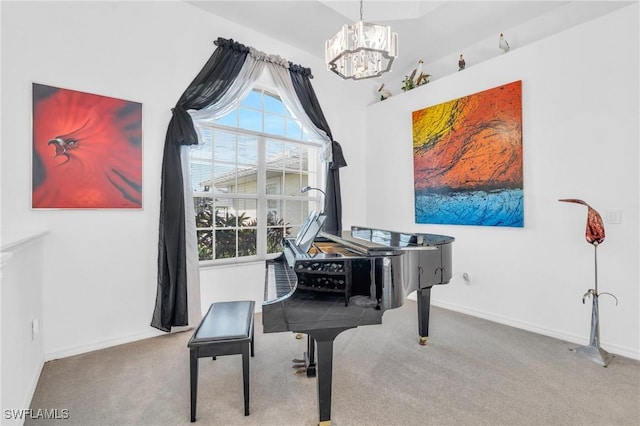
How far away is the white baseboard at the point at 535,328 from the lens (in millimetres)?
2418

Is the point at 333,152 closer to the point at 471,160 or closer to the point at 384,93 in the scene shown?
the point at 384,93

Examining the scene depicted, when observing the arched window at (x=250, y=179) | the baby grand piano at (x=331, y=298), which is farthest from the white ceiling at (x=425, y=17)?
the baby grand piano at (x=331, y=298)

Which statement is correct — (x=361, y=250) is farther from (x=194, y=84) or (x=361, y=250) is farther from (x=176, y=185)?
(x=194, y=84)

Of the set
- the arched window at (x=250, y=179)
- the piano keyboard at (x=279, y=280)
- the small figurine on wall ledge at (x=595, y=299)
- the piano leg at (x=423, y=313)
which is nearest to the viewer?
the piano keyboard at (x=279, y=280)

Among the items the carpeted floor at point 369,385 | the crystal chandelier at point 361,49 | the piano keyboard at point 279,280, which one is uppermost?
the crystal chandelier at point 361,49

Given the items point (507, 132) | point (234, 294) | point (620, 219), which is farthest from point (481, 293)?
point (234, 294)

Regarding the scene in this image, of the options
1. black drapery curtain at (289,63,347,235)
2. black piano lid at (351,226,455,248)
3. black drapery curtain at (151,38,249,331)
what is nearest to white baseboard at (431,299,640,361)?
black piano lid at (351,226,455,248)

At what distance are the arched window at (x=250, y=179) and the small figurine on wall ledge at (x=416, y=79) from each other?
4.89ft

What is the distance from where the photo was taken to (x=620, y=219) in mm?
2445

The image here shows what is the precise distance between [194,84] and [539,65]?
3.38 m

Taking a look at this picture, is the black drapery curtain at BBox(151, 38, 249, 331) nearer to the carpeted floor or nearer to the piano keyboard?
the carpeted floor

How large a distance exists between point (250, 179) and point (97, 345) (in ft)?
7.03

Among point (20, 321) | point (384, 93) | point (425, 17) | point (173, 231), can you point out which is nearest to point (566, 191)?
point (425, 17)

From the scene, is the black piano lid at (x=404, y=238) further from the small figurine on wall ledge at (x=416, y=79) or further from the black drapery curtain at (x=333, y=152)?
the small figurine on wall ledge at (x=416, y=79)
